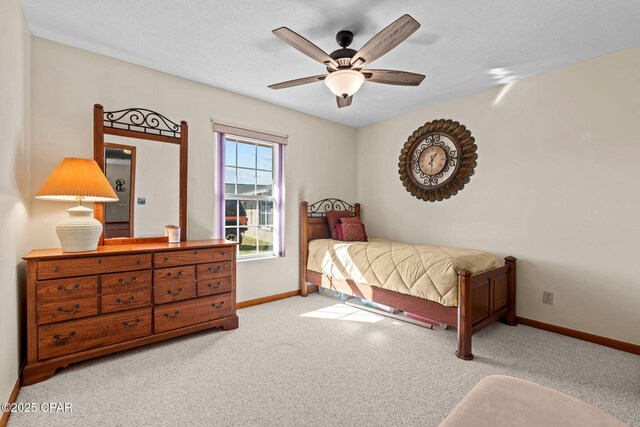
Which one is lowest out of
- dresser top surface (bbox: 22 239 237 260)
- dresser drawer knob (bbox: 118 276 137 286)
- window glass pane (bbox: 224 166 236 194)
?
dresser drawer knob (bbox: 118 276 137 286)

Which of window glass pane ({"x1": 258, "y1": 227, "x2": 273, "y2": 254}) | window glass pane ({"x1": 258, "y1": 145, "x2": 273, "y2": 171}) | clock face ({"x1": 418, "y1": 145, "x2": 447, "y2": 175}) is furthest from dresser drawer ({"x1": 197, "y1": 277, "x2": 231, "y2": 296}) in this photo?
clock face ({"x1": 418, "y1": 145, "x2": 447, "y2": 175})

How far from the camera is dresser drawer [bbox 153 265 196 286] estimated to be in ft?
8.13

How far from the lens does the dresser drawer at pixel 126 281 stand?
7.38 feet

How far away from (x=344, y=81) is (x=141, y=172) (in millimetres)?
2047

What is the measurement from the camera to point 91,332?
218 centimetres

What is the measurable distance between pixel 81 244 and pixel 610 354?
167 inches

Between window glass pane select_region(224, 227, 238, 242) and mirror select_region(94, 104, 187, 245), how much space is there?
597 millimetres

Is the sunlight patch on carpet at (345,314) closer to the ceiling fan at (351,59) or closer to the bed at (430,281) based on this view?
the bed at (430,281)

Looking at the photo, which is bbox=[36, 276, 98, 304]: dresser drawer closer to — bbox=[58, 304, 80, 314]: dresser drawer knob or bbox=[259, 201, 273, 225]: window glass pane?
bbox=[58, 304, 80, 314]: dresser drawer knob

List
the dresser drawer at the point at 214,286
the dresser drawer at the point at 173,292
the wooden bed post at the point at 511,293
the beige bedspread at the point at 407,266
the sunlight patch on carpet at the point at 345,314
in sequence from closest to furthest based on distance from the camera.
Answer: the dresser drawer at the point at 173,292
the beige bedspread at the point at 407,266
the dresser drawer at the point at 214,286
the wooden bed post at the point at 511,293
the sunlight patch on carpet at the point at 345,314

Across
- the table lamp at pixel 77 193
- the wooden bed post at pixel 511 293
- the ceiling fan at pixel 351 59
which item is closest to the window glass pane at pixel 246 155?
the ceiling fan at pixel 351 59

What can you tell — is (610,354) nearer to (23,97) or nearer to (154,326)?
(154,326)

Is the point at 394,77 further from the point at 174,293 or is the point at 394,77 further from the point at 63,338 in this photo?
the point at 63,338

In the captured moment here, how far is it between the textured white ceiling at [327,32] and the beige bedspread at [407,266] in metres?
1.81
